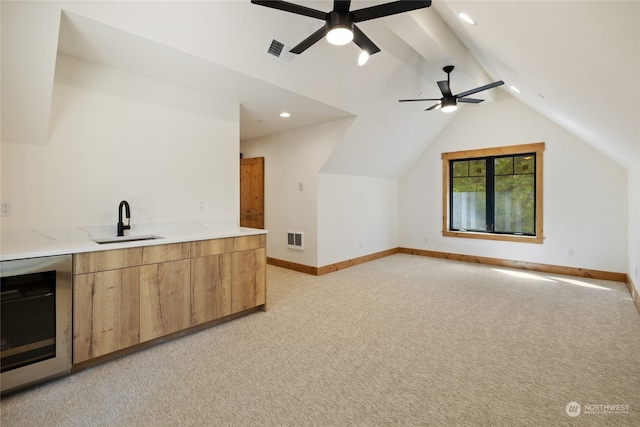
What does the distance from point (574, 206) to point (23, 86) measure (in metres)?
6.97

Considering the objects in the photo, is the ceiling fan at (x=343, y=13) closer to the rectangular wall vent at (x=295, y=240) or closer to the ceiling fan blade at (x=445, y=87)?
the ceiling fan blade at (x=445, y=87)

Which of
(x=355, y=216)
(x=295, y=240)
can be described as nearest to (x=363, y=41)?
(x=295, y=240)

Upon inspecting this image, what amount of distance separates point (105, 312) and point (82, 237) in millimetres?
832

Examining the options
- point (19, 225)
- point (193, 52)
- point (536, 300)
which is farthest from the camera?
point (536, 300)

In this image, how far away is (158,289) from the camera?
259 cm

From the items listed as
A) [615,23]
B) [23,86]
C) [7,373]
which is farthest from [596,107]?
[7,373]

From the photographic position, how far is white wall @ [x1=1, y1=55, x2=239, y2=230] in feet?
8.29

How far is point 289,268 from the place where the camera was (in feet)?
18.0

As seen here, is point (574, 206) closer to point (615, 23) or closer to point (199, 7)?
point (615, 23)

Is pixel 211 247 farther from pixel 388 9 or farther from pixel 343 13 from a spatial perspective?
pixel 388 9

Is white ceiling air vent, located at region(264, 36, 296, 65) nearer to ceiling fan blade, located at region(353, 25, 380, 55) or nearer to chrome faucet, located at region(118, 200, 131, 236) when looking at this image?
ceiling fan blade, located at region(353, 25, 380, 55)

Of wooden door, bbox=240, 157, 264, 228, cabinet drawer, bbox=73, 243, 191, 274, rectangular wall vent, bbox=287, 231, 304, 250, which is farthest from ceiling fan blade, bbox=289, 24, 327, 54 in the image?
wooden door, bbox=240, 157, 264, 228

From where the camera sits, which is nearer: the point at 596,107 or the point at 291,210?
the point at 596,107

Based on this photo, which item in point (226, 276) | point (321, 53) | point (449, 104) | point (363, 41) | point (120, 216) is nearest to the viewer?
point (363, 41)
